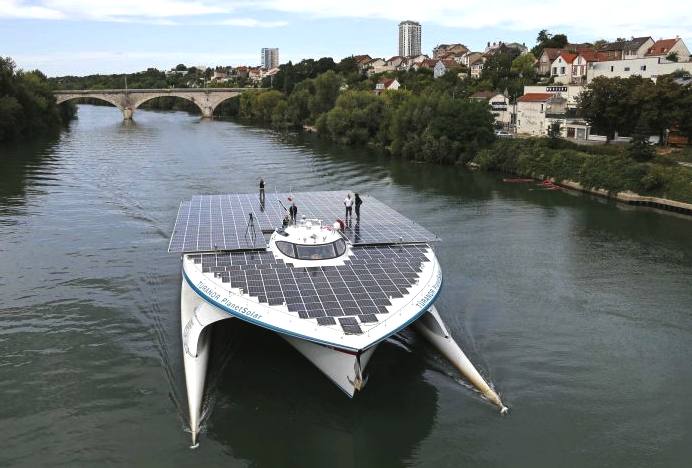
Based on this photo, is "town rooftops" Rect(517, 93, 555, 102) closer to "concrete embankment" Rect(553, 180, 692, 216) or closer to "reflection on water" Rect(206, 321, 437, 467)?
"concrete embankment" Rect(553, 180, 692, 216)

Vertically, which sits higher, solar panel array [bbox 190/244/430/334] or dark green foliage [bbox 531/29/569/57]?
dark green foliage [bbox 531/29/569/57]

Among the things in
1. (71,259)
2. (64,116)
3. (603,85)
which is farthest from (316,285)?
(64,116)

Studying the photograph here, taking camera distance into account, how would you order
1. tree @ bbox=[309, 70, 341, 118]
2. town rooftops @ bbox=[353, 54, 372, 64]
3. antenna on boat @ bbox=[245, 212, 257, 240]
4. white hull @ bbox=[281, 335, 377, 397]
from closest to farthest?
1. white hull @ bbox=[281, 335, 377, 397]
2. antenna on boat @ bbox=[245, 212, 257, 240]
3. tree @ bbox=[309, 70, 341, 118]
4. town rooftops @ bbox=[353, 54, 372, 64]

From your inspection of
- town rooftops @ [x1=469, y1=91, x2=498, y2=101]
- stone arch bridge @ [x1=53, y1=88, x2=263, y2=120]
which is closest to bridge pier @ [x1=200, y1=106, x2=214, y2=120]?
stone arch bridge @ [x1=53, y1=88, x2=263, y2=120]

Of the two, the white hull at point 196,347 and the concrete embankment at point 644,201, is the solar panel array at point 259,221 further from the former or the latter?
the concrete embankment at point 644,201

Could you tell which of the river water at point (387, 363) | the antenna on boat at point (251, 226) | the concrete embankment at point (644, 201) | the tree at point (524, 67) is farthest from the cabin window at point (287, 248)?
the tree at point (524, 67)
